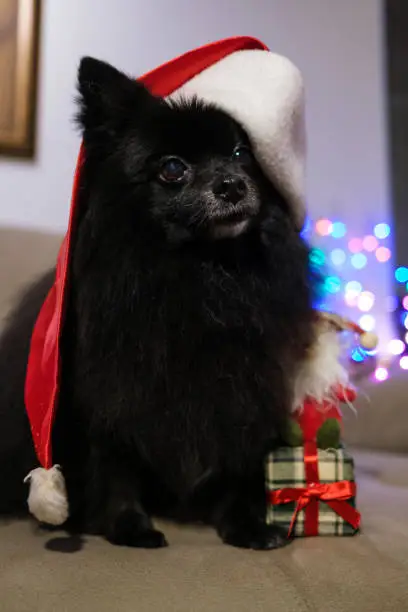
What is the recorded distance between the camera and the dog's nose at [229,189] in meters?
0.92

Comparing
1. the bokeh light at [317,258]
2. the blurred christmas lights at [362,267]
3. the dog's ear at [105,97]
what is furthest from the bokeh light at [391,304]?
the dog's ear at [105,97]

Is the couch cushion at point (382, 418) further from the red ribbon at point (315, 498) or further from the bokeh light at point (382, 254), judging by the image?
the bokeh light at point (382, 254)

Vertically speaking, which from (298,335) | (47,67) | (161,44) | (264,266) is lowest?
(298,335)

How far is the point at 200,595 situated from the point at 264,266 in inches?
21.2

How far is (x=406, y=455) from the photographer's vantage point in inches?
61.8

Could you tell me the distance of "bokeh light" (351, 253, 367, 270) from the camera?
2.35 meters

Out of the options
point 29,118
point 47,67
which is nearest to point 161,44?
point 47,67

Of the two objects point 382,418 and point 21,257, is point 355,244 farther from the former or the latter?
point 21,257

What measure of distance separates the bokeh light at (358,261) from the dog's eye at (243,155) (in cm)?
140

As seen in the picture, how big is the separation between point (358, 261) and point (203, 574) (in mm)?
1802

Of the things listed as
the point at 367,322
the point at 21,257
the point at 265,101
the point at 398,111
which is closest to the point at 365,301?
the point at 367,322

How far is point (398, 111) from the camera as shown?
2441mm

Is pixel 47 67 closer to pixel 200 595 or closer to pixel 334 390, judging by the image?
pixel 334 390

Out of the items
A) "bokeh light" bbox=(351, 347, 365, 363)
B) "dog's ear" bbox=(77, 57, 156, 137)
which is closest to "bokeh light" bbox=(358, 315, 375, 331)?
"bokeh light" bbox=(351, 347, 365, 363)
